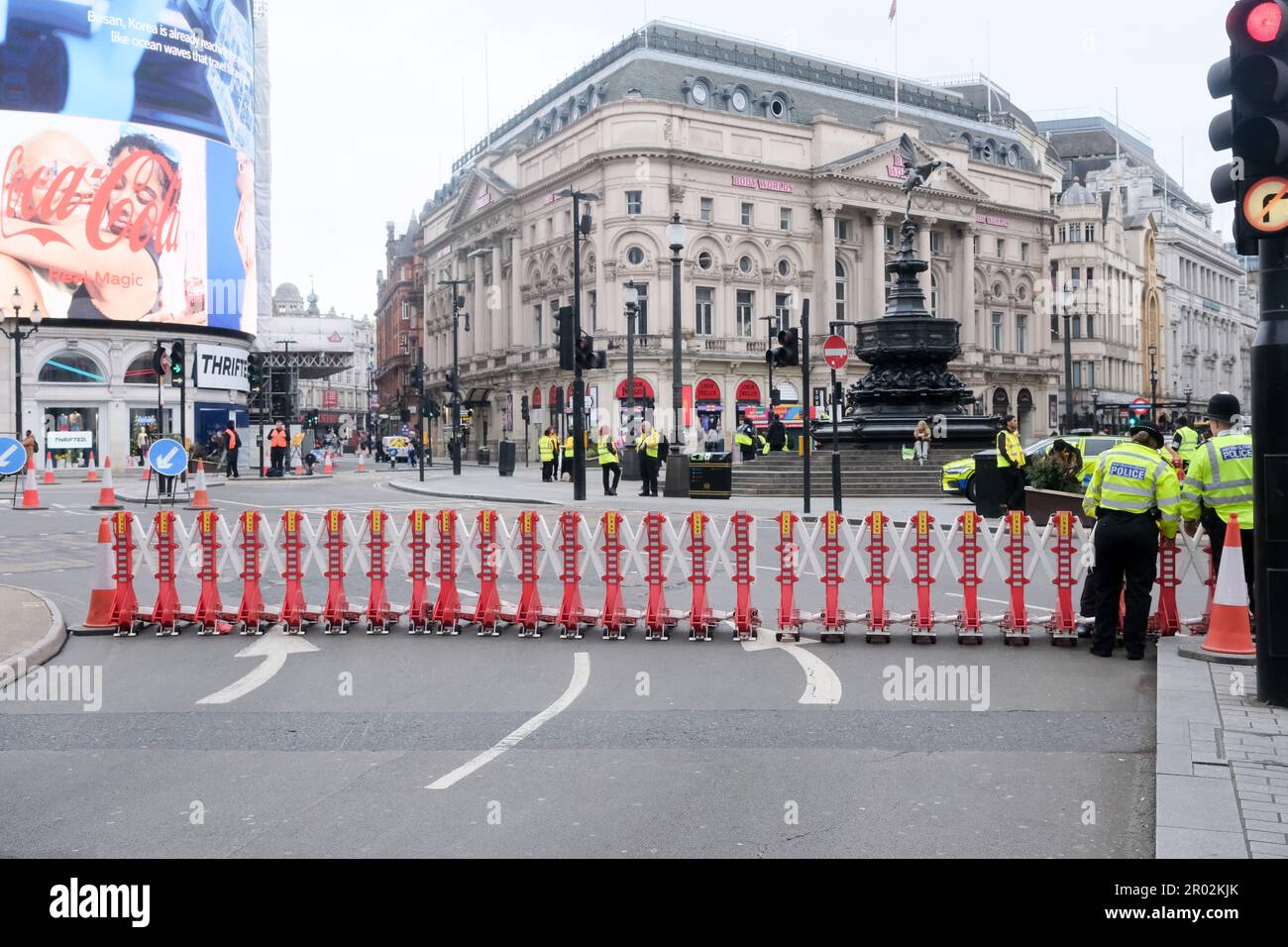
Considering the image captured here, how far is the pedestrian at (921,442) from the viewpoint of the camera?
3162cm

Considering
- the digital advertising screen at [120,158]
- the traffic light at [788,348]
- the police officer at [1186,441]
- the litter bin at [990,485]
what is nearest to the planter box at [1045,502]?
the litter bin at [990,485]

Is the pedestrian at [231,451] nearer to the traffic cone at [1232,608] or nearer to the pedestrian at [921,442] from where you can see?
the pedestrian at [921,442]

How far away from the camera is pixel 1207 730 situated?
6727mm

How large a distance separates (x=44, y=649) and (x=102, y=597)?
4.55 feet

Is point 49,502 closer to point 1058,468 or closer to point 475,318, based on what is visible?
point 1058,468

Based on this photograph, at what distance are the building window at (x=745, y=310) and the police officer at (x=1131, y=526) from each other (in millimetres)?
59885

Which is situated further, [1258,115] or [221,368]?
[221,368]

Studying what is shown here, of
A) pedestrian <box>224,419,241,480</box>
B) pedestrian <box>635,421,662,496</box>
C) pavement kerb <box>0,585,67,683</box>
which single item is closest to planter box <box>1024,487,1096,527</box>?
pedestrian <box>635,421,662,496</box>

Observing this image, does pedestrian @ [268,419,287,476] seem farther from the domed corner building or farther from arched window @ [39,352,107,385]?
the domed corner building

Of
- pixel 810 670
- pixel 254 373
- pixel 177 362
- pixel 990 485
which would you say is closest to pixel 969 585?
pixel 810 670

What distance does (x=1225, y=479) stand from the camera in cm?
934

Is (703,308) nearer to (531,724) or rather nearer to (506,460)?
(506,460)

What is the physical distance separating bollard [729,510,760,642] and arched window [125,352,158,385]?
51.3 meters
